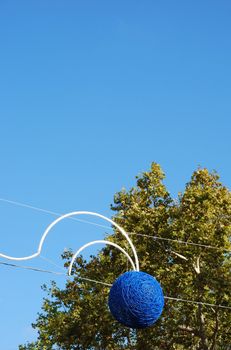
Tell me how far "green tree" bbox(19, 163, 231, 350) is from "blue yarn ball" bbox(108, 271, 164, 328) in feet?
43.5

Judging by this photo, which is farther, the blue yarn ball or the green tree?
the green tree

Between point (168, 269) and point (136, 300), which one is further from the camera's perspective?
point (168, 269)

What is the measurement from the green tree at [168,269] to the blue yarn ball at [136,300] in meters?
13.2

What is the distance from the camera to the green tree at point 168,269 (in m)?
25.1

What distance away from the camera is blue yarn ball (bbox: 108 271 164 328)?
33.3 feet

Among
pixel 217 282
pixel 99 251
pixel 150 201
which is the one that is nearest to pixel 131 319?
pixel 217 282

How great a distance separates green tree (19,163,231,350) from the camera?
25.1 meters

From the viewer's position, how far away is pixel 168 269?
25.7m

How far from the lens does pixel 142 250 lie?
26.1 meters

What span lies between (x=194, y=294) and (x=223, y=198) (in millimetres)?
4264

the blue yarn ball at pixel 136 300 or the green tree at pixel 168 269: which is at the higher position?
the green tree at pixel 168 269

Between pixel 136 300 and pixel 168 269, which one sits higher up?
pixel 168 269

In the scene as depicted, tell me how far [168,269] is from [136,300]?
51.9 ft

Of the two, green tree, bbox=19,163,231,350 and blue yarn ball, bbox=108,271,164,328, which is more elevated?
green tree, bbox=19,163,231,350
